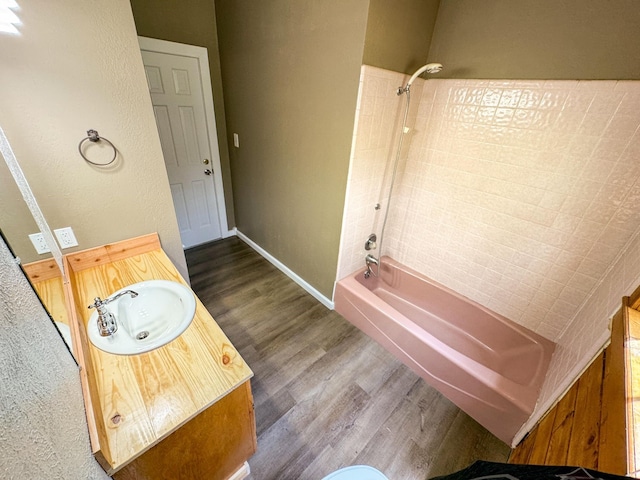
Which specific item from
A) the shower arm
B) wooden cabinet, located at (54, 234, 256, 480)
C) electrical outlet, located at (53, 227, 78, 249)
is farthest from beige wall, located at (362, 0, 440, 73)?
electrical outlet, located at (53, 227, 78, 249)

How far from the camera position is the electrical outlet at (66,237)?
115 centimetres

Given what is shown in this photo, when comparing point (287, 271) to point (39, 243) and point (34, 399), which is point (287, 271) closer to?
point (39, 243)

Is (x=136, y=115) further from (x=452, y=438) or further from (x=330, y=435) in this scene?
(x=452, y=438)

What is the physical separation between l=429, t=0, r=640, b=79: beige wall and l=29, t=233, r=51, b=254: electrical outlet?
2.22m

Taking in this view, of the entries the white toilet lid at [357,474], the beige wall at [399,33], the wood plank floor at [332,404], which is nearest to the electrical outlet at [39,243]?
the wood plank floor at [332,404]

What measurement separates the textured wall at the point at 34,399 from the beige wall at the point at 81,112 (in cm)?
59

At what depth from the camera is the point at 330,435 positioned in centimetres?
133

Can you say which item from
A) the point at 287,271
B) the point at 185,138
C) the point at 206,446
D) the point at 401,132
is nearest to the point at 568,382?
the point at 206,446

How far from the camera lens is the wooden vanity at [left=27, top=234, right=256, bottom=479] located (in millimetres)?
697

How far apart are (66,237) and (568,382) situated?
7.56ft

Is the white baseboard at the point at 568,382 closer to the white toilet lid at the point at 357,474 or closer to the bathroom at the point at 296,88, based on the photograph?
the bathroom at the point at 296,88

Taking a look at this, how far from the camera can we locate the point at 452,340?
1.91 meters

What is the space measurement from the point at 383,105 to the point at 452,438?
1950mm

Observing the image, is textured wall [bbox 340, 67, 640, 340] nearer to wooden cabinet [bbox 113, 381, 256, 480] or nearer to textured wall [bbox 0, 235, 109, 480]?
wooden cabinet [bbox 113, 381, 256, 480]
